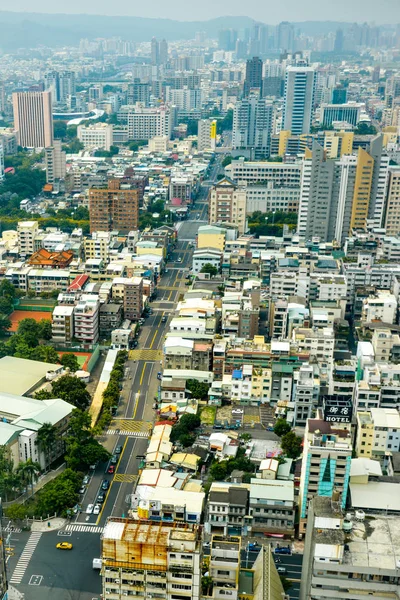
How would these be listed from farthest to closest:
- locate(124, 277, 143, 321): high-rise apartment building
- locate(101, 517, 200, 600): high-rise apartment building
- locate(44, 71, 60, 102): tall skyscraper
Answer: locate(44, 71, 60, 102): tall skyscraper
locate(124, 277, 143, 321): high-rise apartment building
locate(101, 517, 200, 600): high-rise apartment building

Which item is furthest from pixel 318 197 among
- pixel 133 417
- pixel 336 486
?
pixel 336 486

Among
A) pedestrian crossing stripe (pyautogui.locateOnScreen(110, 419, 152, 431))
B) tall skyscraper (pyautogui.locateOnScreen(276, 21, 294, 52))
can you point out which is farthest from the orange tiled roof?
tall skyscraper (pyautogui.locateOnScreen(276, 21, 294, 52))

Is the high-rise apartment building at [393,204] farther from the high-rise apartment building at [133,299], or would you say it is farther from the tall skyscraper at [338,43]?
the tall skyscraper at [338,43]

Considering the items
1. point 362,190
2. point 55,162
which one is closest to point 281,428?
point 362,190

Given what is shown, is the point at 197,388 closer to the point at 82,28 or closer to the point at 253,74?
the point at 253,74

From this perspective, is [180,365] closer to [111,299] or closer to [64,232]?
[111,299]

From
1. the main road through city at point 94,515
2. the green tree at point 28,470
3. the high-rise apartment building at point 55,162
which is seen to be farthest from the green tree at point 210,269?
the high-rise apartment building at point 55,162

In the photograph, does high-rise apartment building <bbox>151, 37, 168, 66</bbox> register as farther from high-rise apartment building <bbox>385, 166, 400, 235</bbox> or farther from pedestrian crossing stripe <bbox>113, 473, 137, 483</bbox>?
pedestrian crossing stripe <bbox>113, 473, 137, 483</bbox>

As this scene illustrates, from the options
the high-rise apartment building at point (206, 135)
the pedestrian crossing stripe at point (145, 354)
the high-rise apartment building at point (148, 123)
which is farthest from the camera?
the high-rise apartment building at point (148, 123)
